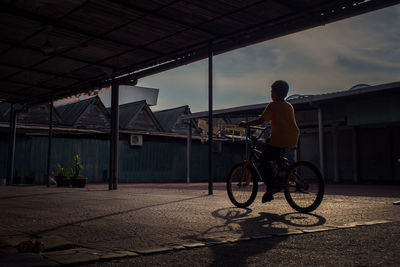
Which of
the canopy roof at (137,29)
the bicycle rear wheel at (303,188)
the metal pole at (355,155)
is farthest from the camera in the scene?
the metal pole at (355,155)

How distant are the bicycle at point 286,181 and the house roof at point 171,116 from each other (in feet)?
87.0

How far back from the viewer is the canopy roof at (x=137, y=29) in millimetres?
7227

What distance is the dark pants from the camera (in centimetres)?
493

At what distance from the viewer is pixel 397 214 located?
4.66m

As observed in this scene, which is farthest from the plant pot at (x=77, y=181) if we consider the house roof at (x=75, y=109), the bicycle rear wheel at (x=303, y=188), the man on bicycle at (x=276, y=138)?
the house roof at (x=75, y=109)

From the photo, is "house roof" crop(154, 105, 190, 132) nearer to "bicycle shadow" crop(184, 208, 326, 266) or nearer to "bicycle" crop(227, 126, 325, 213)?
"bicycle" crop(227, 126, 325, 213)

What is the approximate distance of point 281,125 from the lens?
4926 mm

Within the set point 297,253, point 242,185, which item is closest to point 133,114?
point 242,185

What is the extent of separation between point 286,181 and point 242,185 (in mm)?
851

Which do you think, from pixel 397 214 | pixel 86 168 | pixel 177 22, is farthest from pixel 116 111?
pixel 86 168

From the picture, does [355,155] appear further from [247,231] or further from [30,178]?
[247,231]

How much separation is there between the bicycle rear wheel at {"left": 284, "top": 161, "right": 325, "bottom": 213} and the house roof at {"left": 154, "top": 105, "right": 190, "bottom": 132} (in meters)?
27.3

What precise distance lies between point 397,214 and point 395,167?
16.0 m

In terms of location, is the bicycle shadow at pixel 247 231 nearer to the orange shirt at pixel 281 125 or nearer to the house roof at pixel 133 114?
the orange shirt at pixel 281 125
